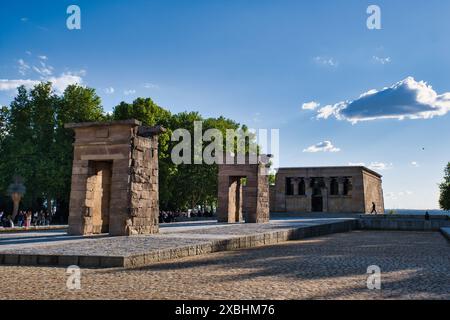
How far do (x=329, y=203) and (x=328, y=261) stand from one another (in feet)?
119

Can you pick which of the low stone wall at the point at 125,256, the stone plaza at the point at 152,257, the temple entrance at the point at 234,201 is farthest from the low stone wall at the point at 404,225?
the low stone wall at the point at 125,256

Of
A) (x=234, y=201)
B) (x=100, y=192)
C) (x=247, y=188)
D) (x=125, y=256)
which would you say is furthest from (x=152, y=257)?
(x=234, y=201)

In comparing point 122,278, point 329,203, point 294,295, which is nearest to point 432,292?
point 294,295

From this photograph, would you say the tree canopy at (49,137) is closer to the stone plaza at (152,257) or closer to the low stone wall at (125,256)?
the stone plaza at (152,257)

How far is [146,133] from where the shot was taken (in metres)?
15.4

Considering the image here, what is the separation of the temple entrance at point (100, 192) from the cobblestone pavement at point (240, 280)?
690 cm

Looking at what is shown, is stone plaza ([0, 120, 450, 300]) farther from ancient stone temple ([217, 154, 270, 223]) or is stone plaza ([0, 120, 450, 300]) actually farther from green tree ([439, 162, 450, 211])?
green tree ([439, 162, 450, 211])

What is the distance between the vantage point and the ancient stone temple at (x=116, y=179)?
571 inches

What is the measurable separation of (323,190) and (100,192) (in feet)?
109

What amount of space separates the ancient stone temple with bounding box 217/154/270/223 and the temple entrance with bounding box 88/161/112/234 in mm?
9989

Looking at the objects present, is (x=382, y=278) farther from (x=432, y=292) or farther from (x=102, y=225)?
(x=102, y=225)

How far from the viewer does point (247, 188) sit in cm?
2470

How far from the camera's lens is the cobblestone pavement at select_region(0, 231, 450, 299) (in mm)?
5910

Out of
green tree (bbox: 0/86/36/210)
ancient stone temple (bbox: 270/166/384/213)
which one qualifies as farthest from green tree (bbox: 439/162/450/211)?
green tree (bbox: 0/86/36/210)
